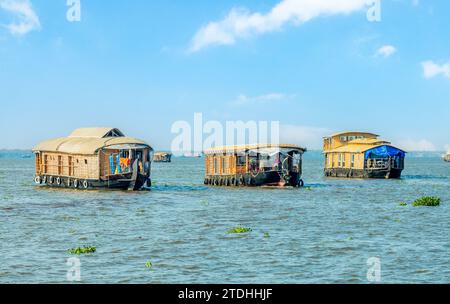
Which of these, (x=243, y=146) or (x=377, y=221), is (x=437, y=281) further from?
(x=243, y=146)

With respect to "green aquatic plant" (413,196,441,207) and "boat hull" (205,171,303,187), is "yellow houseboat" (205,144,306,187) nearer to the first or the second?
"boat hull" (205,171,303,187)

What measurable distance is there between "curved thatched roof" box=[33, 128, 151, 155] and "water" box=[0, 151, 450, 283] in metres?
7.81

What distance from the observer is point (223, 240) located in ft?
84.5

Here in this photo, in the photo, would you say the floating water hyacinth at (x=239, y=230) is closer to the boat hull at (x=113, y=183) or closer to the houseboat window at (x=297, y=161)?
the boat hull at (x=113, y=183)

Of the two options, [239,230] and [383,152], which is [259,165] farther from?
[239,230]

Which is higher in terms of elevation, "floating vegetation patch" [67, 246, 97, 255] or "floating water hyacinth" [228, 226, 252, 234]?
"floating water hyacinth" [228, 226, 252, 234]

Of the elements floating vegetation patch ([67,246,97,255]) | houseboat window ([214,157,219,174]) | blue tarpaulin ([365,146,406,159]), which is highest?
blue tarpaulin ([365,146,406,159])

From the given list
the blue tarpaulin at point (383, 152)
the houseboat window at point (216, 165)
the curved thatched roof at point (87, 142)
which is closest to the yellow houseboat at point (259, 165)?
the houseboat window at point (216, 165)

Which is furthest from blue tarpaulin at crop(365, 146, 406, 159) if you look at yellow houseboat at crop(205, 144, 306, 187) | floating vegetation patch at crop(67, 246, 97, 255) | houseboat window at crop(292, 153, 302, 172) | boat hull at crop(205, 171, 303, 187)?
floating vegetation patch at crop(67, 246, 97, 255)

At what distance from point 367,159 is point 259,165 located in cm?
2496

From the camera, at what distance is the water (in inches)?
757

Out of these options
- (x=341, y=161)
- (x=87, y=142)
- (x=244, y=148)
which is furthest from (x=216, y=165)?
(x=341, y=161)

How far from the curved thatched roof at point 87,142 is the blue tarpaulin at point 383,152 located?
36984mm

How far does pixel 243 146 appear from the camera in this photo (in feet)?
189
